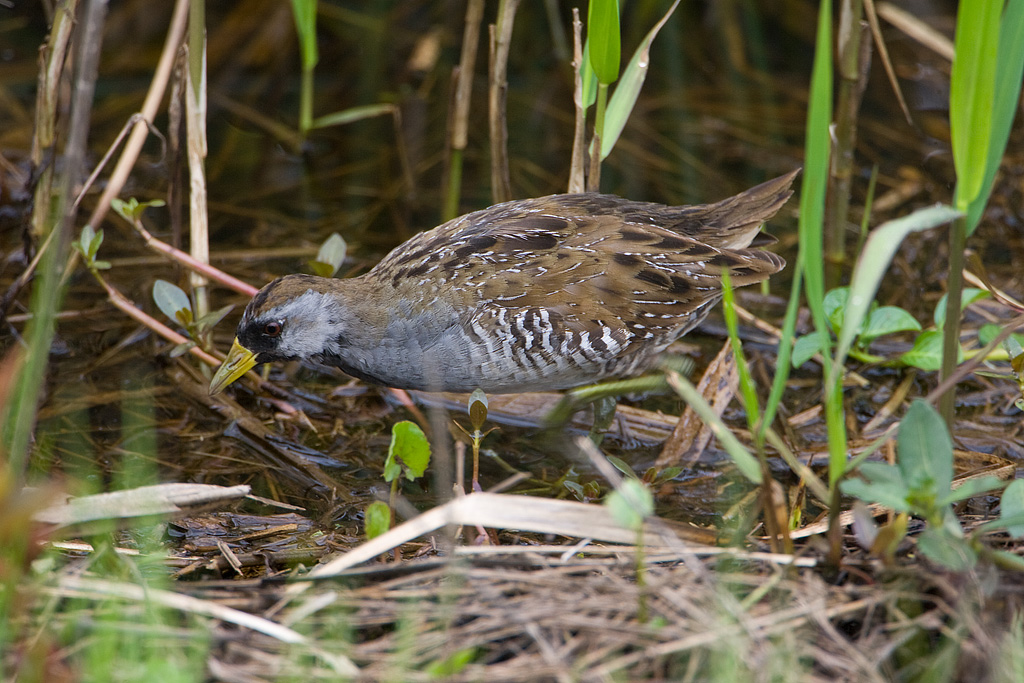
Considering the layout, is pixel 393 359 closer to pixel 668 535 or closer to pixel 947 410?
pixel 668 535

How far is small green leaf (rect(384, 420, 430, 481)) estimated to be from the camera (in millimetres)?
2582

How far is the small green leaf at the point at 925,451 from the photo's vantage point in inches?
84.6

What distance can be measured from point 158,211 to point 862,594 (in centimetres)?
381

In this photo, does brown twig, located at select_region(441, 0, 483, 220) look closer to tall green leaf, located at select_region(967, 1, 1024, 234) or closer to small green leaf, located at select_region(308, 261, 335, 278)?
small green leaf, located at select_region(308, 261, 335, 278)

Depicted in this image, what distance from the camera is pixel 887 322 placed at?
3605 millimetres

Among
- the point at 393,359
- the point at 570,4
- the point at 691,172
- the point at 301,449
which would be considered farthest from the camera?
the point at 570,4

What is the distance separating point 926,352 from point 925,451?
161 centimetres

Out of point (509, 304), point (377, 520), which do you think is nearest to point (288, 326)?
point (509, 304)

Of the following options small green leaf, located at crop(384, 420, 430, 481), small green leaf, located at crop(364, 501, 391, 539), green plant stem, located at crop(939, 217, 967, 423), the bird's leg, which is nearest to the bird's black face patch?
small green leaf, located at crop(384, 420, 430, 481)

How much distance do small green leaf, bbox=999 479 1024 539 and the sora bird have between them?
1.28 metres

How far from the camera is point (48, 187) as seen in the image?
140 inches

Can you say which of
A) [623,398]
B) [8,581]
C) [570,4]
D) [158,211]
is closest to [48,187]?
[158,211]

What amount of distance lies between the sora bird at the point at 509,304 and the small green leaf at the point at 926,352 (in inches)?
26.6

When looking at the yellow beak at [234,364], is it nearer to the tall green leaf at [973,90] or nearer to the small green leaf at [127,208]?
the small green leaf at [127,208]
